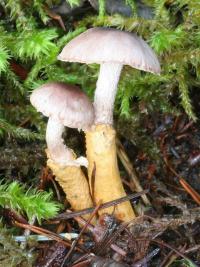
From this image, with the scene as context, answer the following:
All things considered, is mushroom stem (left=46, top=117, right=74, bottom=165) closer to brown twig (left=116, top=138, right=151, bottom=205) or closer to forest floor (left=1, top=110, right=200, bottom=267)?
forest floor (left=1, top=110, right=200, bottom=267)

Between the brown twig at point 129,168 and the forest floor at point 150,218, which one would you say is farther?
the brown twig at point 129,168

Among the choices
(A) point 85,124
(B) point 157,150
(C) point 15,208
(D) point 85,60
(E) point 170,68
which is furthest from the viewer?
(B) point 157,150

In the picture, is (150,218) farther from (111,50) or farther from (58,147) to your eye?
(111,50)

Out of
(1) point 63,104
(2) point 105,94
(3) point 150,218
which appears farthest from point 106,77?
(3) point 150,218

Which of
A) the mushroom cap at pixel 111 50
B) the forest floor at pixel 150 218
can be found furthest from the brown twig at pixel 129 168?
the mushroom cap at pixel 111 50

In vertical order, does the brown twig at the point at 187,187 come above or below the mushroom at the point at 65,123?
below

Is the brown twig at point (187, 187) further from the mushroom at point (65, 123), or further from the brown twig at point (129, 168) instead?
the mushroom at point (65, 123)

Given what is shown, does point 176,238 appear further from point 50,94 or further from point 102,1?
point 102,1

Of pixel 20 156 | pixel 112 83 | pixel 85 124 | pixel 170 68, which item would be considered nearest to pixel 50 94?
pixel 85 124
